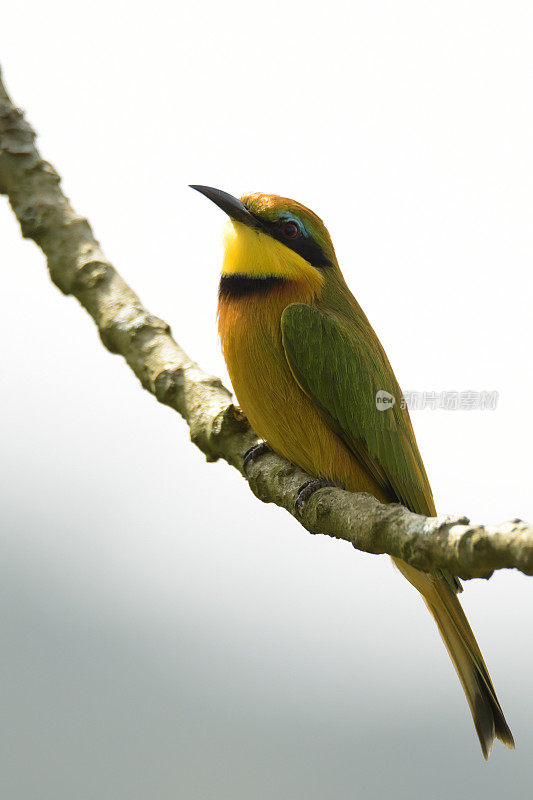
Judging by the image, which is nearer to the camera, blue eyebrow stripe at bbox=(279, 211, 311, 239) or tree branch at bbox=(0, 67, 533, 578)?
tree branch at bbox=(0, 67, 533, 578)

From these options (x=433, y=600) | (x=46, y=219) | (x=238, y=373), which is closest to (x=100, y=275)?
(x=46, y=219)

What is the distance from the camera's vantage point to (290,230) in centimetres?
305

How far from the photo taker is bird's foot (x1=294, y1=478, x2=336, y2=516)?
6.96ft

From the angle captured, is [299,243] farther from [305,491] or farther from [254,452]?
[305,491]

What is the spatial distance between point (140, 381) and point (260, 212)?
2.77ft

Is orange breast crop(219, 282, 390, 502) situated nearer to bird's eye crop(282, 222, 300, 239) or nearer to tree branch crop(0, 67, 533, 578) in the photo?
tree branch crop(0, 67, 533, 578)

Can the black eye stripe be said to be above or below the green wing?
above

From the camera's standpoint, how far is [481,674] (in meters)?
2.89

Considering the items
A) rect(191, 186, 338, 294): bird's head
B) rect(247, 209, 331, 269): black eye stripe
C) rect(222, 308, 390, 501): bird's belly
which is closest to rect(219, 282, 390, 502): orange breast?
rect(222, 308, 390, 501): bird's belly

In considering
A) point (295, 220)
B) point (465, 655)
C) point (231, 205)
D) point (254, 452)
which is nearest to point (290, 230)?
point (295, 220)

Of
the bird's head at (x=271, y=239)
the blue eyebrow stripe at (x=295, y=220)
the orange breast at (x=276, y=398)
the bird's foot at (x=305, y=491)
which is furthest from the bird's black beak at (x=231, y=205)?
the bird's foot at (x=305, y=491)

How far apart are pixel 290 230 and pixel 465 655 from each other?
177 cm

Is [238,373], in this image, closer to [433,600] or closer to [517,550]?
[433,600]

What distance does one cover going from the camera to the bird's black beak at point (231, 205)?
297 cm
